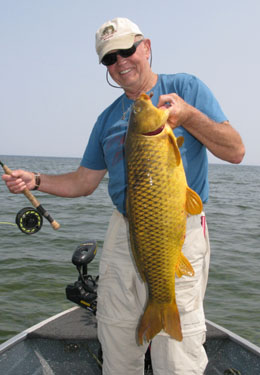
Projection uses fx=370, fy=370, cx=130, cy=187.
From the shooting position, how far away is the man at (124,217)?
2.67 meters

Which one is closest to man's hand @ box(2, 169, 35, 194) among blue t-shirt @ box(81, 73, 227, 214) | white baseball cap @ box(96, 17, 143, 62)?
blue t-shirt @ box(81, 73, 227, 214)

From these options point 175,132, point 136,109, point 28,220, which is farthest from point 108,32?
point 28,220

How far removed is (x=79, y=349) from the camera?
4.26 meters

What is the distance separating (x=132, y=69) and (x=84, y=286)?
2646 mm

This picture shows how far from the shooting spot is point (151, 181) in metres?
2.15

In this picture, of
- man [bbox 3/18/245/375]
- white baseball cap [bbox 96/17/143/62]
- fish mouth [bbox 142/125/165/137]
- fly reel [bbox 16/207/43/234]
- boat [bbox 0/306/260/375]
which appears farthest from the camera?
fly reel [bbox 16/207/43/234]

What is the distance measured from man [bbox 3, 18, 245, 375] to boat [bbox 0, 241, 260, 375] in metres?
1.10

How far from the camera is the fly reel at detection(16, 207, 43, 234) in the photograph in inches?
178

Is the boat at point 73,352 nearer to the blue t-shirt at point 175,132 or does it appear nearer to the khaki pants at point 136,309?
the khaki pants at point 136,309

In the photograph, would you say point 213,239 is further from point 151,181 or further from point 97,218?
point 151,181

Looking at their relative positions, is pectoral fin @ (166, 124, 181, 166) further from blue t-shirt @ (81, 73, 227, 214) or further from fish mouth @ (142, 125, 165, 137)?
blue t-shirt @ (81, 73, 227, 214)

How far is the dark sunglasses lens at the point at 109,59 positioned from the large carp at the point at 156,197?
2.82ft

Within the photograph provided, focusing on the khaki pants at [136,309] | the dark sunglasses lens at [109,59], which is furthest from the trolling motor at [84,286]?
the dark sunglasses lens at [109,59]

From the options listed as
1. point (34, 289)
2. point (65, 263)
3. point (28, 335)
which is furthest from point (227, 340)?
point (65, 263)
